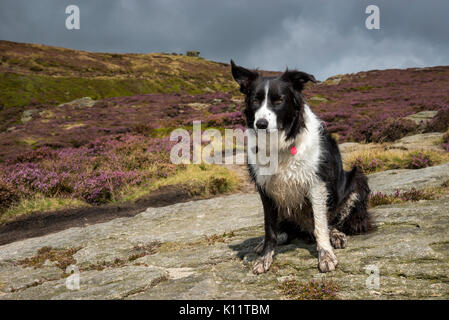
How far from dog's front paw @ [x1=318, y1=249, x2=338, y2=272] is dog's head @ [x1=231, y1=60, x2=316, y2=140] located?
4.67ft

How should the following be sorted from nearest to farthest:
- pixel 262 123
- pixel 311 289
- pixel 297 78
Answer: pixel 311 289, pixel 262 123, pixel 297 78

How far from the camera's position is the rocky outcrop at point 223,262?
2.96 meters

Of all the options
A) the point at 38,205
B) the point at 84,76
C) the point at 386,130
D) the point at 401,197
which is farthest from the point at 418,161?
the point at 84,76

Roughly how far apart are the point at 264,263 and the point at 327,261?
0.75m

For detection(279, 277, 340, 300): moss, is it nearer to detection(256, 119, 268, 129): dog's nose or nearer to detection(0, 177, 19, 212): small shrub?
detection(256, 119, 268, 129): dog's nose

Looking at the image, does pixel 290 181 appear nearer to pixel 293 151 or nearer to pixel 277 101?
pixel 293 151

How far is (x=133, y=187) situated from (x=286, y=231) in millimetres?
7660

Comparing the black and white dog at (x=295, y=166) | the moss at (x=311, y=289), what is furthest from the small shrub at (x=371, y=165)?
the moss at (x=311, y=289)

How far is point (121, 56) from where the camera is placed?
8062cm

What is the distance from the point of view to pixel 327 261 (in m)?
3.24

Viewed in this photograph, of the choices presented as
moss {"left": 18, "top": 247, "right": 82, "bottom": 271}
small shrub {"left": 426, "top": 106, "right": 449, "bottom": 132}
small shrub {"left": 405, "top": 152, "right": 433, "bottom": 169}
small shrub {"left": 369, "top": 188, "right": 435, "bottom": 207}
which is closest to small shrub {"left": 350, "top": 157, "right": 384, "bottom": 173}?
small shrub {"left": 405, "top": 152, "right": 433, "bottom": 169}

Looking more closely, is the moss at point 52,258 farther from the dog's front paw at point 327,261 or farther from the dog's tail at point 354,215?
the dog's tail at point 354,215

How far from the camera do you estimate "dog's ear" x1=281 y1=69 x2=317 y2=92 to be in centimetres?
357
